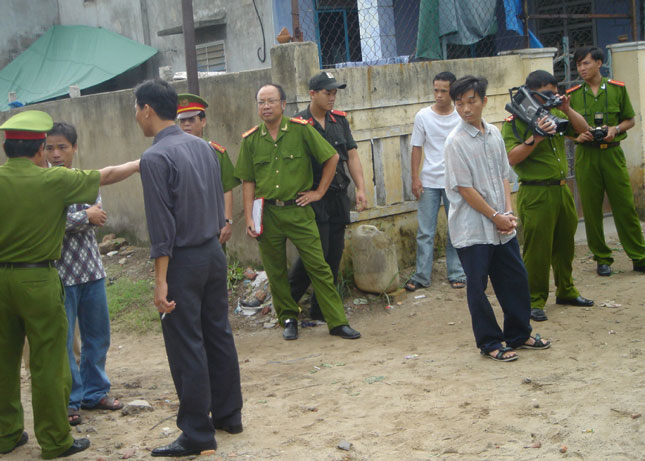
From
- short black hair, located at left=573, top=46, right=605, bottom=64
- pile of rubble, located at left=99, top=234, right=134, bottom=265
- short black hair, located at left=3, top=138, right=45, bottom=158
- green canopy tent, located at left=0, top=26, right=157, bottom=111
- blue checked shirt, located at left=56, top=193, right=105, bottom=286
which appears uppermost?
green canopy tent, located at left=0, top=26, right=157, bottom=111

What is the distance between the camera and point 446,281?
7.41 m

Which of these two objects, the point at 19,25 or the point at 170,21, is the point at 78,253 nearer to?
the point at 170,21

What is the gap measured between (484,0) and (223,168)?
4819 mm

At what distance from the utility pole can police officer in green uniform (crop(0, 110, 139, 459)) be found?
3266 mm

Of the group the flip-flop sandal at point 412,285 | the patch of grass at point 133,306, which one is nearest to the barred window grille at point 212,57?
the patch of grass at point 133,306

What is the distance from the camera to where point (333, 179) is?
20.7 ft

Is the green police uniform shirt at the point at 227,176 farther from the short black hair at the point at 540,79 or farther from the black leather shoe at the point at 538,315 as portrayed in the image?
the black leather shoe at the point at 538,315

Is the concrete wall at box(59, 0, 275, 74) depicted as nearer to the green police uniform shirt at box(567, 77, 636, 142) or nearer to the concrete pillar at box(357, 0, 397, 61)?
the concrete pillar at box(357, 0, 397, 61)

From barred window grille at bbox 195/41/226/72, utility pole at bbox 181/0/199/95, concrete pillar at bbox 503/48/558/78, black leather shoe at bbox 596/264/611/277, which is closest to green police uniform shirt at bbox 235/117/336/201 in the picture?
utility pole at bbox 181/0/199/95

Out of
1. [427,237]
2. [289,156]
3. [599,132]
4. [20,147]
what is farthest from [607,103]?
[20,147]

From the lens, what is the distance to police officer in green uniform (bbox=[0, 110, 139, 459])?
12.7ft

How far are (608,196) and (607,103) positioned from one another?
0.88 m

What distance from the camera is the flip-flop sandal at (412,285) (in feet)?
23.5

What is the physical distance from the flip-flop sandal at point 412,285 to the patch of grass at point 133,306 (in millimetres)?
2380
